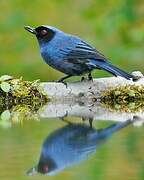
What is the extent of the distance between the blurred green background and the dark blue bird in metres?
3.15

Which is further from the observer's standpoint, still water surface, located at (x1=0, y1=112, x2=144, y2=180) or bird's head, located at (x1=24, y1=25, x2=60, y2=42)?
bird's head, located at (x1=24, y1=25, x2=60, y2=42)

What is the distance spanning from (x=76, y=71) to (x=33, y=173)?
3.79 m

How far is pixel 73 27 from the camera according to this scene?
53.6 feet

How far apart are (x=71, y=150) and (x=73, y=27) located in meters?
9.95

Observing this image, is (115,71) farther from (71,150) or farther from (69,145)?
(71,150)

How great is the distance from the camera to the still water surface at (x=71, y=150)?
5.64m

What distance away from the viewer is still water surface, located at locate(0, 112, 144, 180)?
564cm

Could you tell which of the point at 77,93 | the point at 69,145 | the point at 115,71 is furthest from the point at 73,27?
the point at 69,145

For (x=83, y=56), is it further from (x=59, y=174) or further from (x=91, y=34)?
(x=91, y=34)

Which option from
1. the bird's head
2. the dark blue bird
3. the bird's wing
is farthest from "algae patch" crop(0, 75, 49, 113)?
the bird's head

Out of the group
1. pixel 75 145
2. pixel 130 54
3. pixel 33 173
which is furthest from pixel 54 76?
pixel 33 173

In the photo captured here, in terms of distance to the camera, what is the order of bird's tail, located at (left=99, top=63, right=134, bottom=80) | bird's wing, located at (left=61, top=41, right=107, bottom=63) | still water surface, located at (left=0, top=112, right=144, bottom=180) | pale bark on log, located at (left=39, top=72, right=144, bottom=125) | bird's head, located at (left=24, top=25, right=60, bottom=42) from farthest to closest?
bird's head, located at (left=24, top=25, right=60, bottom=42), bird's wing, located at (left=61, top=41, right=107, bottom=63), bird's tail, located at (left=99, top=63, right=134, bottom=80), pale bark on log, located at (left=39, top=72, right=144, bottom=125), still water surface, located at (left=0, top=112, right=144, bottom=180)

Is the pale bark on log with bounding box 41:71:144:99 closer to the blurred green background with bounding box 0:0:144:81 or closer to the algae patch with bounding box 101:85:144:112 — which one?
the algae patch with bounding box 101:85:144:112

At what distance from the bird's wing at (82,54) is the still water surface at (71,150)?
142cm
